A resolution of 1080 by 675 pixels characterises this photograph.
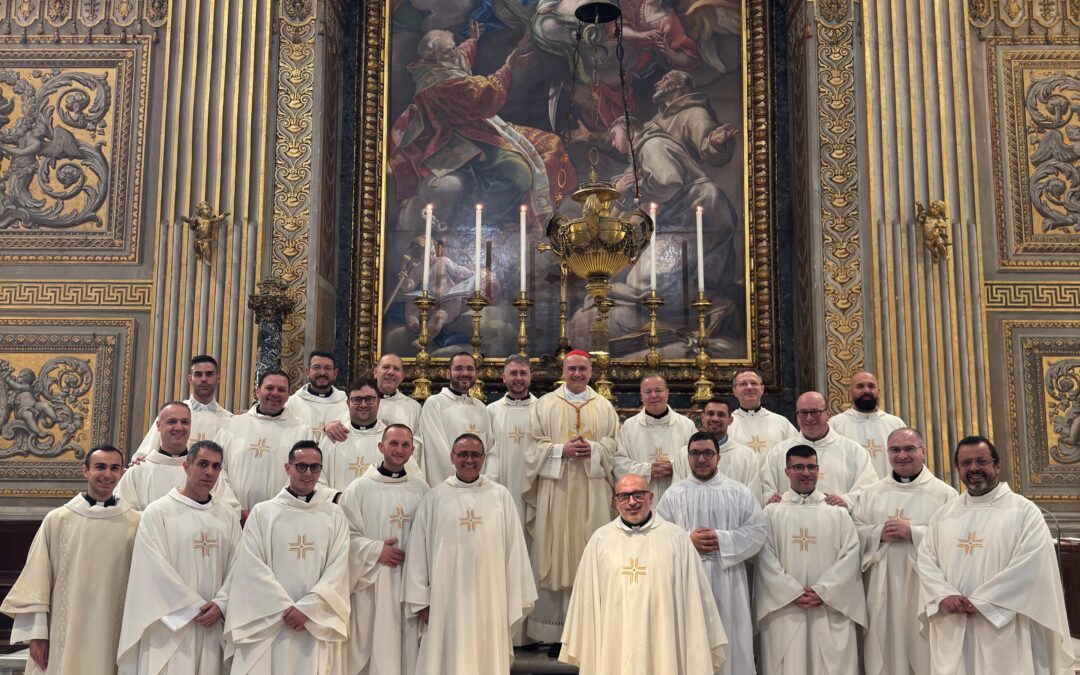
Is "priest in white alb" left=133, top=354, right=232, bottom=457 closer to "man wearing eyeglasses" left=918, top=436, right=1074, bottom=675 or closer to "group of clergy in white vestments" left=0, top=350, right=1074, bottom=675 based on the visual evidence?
"group of clergy in white vestments" left=0, top=350, right=1074, bottom=675

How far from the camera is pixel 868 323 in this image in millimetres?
8727

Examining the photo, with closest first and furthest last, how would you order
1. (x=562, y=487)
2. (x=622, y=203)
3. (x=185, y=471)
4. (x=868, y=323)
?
(x=185, y=471) < (x=562, y=487) < (x=868, y=323) < (x=622, y=203)

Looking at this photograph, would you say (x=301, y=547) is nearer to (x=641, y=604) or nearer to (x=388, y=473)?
(x=388, y=473)

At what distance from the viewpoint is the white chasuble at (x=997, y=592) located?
5.60 meters

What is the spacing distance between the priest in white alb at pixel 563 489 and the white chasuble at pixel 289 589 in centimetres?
152

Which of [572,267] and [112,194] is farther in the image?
[112,194]

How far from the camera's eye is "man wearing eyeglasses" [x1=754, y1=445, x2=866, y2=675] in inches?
237

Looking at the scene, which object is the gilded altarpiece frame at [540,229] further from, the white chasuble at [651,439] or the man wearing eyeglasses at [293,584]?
the man wearing eyeglasses at [293,584]

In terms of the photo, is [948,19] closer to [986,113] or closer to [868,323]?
[986,113]

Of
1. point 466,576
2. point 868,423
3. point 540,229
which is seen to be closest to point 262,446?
point 466,576

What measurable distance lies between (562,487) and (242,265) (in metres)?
Result: 3.46

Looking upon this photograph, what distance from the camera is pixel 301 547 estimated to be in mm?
5855

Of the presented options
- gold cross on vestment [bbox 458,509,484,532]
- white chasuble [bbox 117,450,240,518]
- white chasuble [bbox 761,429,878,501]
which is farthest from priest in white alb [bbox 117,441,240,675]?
white chasuble [bbox 761,429,878,501]

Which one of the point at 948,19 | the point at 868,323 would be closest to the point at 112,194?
the point at 868,323
